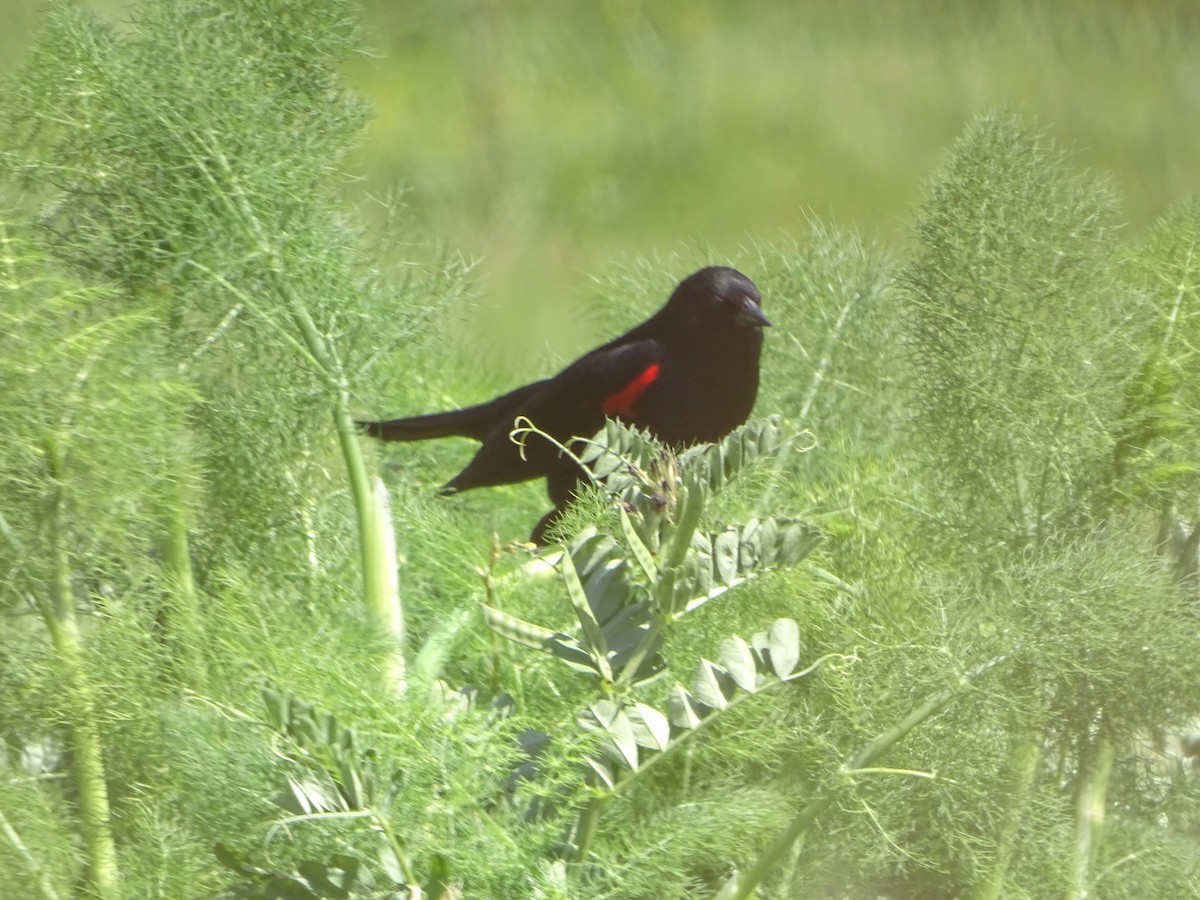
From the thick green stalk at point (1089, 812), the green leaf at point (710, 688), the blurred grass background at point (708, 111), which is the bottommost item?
the thick green stalk at point (1089, 812)

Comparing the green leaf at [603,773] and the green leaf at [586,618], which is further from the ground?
the green leaf at [586,618]

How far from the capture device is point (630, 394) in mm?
614

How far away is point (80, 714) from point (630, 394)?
0.98 ft

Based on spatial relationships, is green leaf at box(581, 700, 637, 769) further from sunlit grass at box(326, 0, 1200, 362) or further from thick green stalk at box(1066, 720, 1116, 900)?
sunlit grass at box(326, 0, 1200, 362)

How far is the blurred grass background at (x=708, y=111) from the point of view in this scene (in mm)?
616

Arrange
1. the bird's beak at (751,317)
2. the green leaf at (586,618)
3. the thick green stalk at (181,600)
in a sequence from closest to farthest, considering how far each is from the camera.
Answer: the green leaf at (586,618) → the thick green stalk at (181,600) → the bird's beak at (751,317)

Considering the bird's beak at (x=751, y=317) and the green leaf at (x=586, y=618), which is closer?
the green leaf at (x=586, y=618)

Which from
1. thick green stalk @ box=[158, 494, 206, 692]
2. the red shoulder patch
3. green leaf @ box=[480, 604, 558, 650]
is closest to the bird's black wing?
the red shoulder patch

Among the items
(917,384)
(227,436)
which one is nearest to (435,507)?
(227,436)

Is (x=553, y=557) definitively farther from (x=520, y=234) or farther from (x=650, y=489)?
(x=520, y=234)

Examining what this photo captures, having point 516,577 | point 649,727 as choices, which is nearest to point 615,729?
point 649,727

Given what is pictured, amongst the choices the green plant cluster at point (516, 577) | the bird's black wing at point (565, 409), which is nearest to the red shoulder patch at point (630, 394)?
the bird's black wing at point (565, 409)

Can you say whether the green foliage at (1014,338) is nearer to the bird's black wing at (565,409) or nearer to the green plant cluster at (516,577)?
the green plant cluster at (516,577)

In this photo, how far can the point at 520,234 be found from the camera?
676 millimetres
